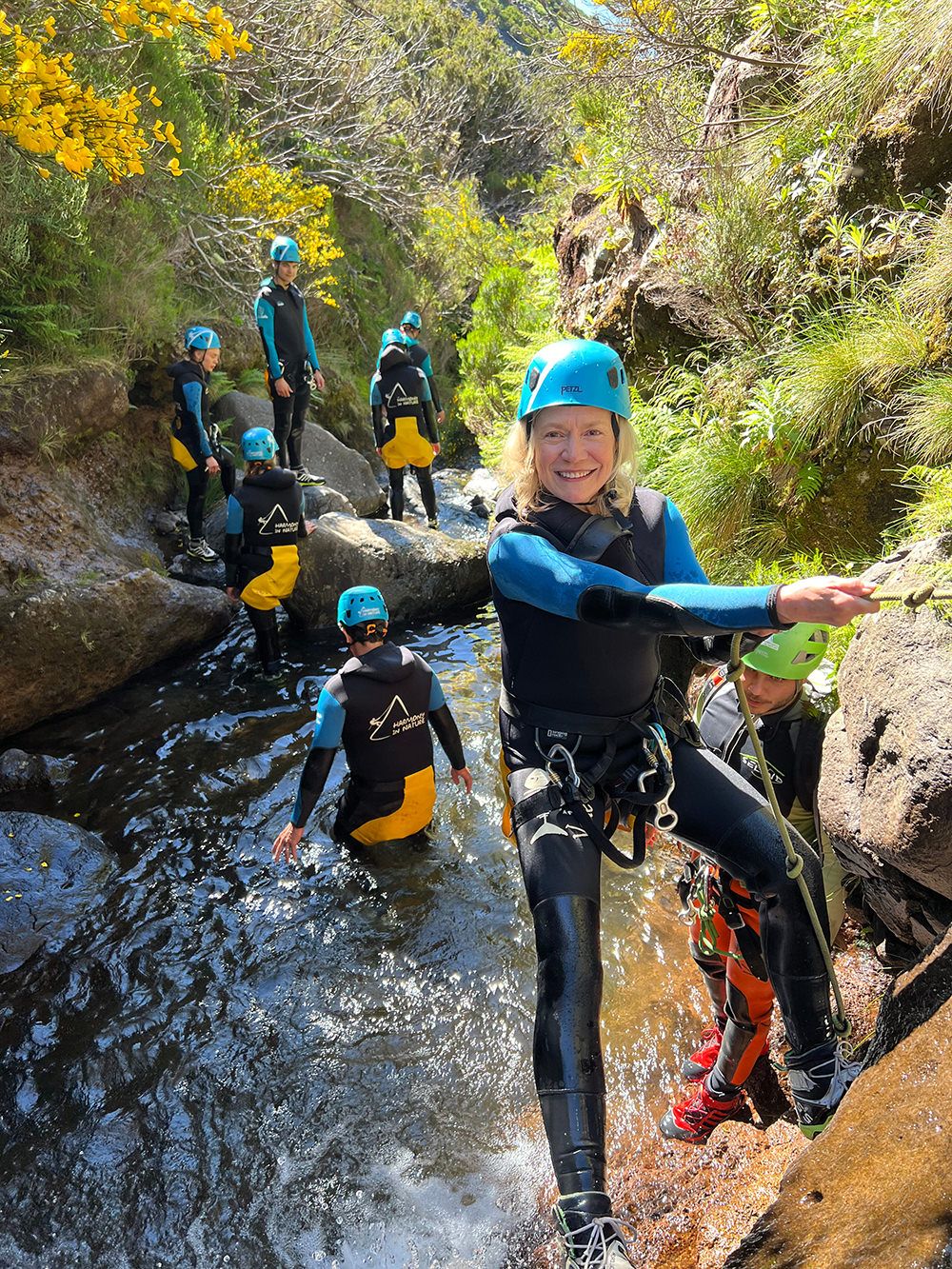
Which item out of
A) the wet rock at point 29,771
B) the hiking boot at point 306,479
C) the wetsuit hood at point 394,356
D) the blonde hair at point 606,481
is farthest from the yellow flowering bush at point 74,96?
the hiking boot at point 306,479

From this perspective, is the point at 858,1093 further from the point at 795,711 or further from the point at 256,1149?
the point at 256,1149

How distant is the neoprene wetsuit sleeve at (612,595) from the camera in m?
2.28

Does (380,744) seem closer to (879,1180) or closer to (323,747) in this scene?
(323,747)

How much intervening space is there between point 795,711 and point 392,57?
50.8 feet

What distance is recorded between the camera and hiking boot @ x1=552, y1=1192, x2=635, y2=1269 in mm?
2268

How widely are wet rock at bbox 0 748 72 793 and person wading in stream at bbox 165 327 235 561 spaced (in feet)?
11.4

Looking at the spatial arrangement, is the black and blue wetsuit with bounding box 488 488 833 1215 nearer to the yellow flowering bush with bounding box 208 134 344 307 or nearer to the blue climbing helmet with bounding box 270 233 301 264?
the blue climbing helmet with bounding box 270 233 301 264

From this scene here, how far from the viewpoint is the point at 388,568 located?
9000 millimetres

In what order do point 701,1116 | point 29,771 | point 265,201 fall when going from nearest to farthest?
1. point 701,1116
2. point 29,771
3. point 265,201

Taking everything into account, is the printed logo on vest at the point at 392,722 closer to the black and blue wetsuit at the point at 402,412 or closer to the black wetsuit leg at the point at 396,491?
the black and blue wetsuit at the point at 402,412

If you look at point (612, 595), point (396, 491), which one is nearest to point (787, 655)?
point (612, 595)

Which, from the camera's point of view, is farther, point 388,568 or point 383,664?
point 388,568

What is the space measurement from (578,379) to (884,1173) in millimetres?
2183

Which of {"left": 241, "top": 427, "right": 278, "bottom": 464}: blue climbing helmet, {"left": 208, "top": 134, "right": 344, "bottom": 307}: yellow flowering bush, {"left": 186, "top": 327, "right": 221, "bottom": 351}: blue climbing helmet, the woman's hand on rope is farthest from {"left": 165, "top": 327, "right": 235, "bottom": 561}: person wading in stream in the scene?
the woman's hand on rope
